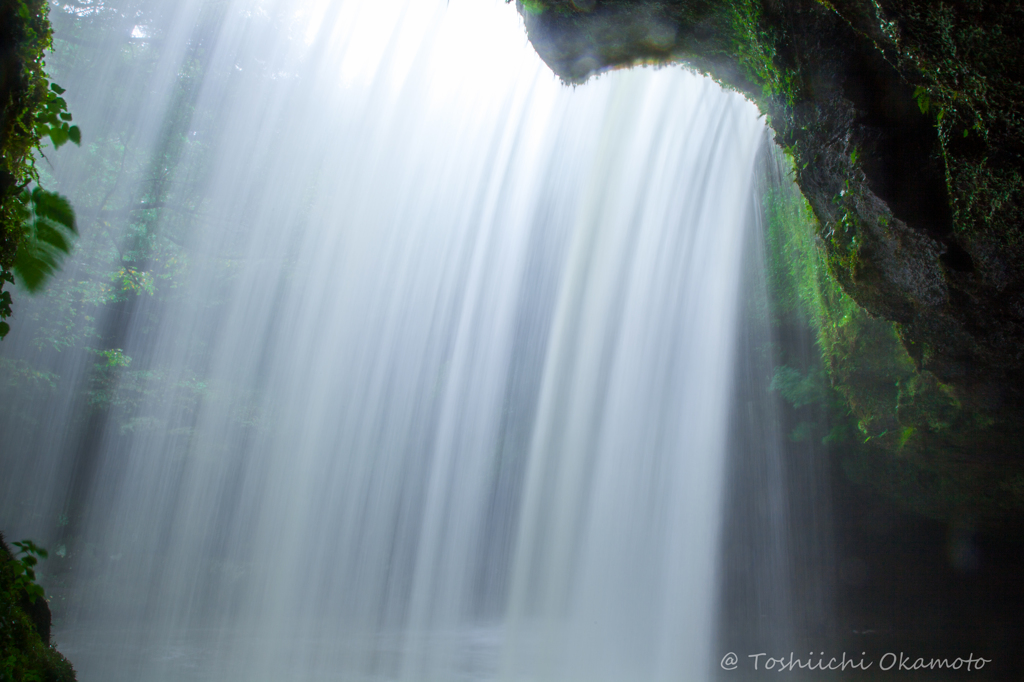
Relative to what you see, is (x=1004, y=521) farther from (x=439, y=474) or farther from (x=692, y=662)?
(x=439, y=474)

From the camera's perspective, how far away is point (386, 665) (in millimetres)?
11977

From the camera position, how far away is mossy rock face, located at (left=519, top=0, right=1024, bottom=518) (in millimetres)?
2938

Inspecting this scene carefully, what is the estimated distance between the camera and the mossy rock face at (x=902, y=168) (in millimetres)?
2938

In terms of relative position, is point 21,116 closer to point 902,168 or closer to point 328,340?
point 902,168

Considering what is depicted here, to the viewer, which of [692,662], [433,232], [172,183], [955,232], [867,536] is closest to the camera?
[955,232]

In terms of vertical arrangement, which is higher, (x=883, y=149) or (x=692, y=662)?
(x=883, y=149)

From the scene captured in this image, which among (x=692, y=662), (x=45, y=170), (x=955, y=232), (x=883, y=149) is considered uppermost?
(x=45, y=170)

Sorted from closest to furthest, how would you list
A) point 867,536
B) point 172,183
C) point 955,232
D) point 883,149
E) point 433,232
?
1. point 955,232
2. point 883,149
3. point 867,536
4. point 172,183
5. point 433,232

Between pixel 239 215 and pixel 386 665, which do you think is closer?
pixel 386 665

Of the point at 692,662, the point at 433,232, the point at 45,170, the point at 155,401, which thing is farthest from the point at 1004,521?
the point at 45,170

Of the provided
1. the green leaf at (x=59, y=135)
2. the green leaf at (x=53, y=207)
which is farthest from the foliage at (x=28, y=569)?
the green leaf at (x=59, y=135)

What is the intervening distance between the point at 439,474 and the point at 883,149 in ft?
57.6

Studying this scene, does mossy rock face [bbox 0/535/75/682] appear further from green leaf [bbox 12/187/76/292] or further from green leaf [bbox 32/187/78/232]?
green leaf [bbox 32/187/78/232]

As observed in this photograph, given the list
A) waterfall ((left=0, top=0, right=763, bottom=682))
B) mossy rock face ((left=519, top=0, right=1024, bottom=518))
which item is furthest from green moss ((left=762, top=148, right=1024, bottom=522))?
waterfall ((left=0, top=0, right=763, bottom=682))
